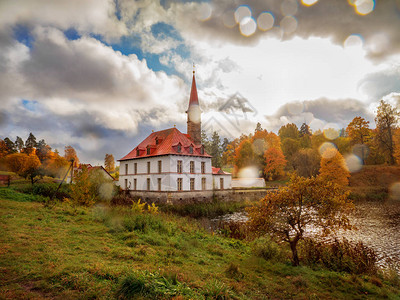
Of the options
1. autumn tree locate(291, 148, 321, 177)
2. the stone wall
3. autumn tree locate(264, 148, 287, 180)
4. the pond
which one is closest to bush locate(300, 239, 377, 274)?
the pond

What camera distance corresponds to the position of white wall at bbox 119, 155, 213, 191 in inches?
1214

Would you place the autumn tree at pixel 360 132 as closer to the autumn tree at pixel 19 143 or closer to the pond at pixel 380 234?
the pond at pixel 380 234

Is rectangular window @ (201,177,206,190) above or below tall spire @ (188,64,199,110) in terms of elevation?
below

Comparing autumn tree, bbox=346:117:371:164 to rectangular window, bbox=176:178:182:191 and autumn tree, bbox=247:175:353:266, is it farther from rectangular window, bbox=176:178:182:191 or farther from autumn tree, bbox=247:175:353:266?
autumn tree, bbox=247:175:353:266

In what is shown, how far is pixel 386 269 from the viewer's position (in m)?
10.1

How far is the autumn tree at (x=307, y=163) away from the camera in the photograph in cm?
4844

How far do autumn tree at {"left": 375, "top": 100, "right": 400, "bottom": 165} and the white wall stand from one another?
37.5 meters

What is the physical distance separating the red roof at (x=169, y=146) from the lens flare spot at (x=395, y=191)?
32.6m

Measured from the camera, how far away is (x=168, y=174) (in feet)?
101

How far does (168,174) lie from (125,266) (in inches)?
962

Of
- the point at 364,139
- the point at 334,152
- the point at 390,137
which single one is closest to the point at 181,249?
the point at 334,152

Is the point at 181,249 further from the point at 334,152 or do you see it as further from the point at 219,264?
the point at 334,152

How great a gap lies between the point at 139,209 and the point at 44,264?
9540mm

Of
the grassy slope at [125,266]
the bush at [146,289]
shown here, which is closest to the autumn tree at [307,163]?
the grassy slope at [125,266]
